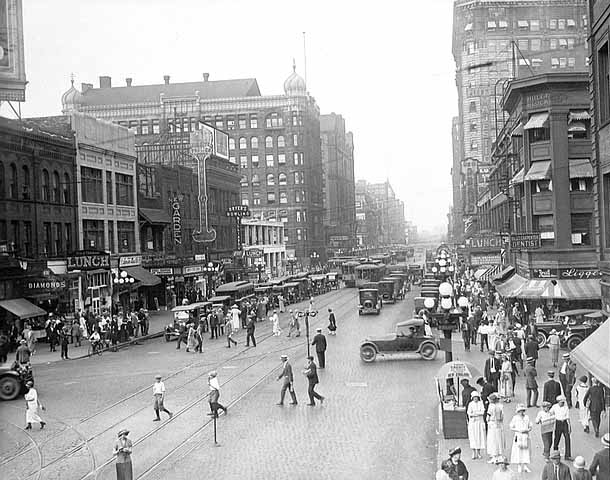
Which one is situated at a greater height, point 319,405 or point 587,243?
point 587,243

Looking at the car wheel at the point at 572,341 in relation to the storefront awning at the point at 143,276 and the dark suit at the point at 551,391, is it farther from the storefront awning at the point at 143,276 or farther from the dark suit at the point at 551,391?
the storefront awning at the point at 143,276

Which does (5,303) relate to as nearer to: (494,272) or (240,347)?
(240,347)

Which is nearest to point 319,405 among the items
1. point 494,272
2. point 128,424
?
point 128,424

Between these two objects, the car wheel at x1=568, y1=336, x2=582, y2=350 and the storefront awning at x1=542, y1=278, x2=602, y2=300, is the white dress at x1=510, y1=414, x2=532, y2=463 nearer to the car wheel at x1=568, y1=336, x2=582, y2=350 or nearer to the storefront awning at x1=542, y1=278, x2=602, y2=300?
the car wheel at x1=568, y1=336, x2=582, y2=350

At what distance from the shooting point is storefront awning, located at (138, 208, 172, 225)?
59.3 metres

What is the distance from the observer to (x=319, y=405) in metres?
22.1

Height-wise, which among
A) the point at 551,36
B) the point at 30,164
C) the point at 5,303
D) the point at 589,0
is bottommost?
the point at 5,303

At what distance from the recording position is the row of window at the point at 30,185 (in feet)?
132

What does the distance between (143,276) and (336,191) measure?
401 ft

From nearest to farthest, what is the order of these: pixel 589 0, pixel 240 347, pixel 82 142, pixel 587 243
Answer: pixel 589 0, pixel 240 347, pixel 587 243, pixel 82 142

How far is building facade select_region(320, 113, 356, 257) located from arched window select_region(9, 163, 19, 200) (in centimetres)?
10651

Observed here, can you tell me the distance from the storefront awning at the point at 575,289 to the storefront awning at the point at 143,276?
2701 centimetres

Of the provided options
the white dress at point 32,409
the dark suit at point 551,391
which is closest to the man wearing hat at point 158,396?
the white dress at point 32,409

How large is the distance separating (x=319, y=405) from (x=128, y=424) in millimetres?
5357
